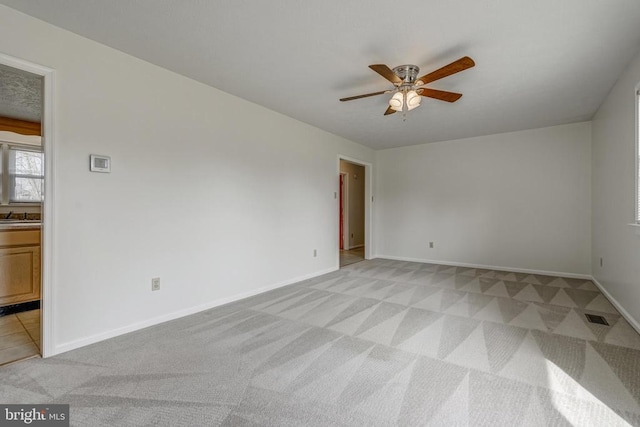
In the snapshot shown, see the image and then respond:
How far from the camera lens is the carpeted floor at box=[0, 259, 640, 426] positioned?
4.99ft

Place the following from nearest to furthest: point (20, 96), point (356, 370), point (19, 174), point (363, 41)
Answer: point (356, 370) → point (363, 41) → point (20, 96) → point (19, 174)

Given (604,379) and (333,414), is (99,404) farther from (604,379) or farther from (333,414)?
(604,379)

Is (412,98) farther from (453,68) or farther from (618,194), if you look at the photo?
(618,194)

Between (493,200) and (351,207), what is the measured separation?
3278 millimetres

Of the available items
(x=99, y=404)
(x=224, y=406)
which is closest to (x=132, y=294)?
(x=99, y=404)

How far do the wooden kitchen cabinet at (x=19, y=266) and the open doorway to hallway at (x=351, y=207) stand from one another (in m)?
5.37

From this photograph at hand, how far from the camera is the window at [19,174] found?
3609mm

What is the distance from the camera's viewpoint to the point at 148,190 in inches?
103

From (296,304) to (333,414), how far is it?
5.84 feet

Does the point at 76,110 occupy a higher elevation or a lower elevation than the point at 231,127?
lower

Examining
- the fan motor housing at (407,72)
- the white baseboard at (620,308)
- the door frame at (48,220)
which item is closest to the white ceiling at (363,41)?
the fan motor housing at (407,72)

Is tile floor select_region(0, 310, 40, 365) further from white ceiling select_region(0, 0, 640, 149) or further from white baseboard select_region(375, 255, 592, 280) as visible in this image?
white baseboard select_region(375, 255, 592, 280)

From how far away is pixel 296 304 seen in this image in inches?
128

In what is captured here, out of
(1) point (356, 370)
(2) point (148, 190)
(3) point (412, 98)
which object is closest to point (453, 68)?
(3) point (412, 98)
